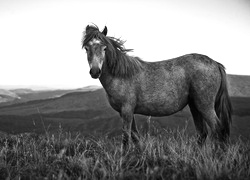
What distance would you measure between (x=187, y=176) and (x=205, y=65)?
8.45 ft

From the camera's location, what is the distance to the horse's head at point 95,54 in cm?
358

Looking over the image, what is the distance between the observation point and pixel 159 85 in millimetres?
4109

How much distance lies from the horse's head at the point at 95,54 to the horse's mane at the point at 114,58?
9 cm

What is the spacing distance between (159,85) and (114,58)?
3.45 ft

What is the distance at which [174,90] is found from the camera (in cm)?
411

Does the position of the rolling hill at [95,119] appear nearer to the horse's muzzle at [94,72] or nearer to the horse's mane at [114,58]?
the horse's mane at [114,58]

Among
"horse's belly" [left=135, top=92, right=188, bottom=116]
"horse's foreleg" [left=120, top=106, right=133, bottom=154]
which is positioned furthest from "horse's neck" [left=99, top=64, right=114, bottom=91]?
"horse's belly" [left=135, top=92, right=188, bottom=116]

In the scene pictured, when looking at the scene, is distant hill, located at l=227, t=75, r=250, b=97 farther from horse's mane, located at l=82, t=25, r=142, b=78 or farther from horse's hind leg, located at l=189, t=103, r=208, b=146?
horse's mane, located at l=82, t=25, r=142, b=78

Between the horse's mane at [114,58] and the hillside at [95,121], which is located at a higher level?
the horse's mane at [114,58]

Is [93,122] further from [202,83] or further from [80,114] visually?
[202,83]

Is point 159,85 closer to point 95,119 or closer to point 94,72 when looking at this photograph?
point 94,72

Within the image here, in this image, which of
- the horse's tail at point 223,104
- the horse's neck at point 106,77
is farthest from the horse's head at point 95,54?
the horse's tail at point 223,104

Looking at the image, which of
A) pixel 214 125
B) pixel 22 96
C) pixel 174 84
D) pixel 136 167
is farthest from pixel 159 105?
pixel 22 96

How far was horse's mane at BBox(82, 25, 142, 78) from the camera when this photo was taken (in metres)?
3.96
